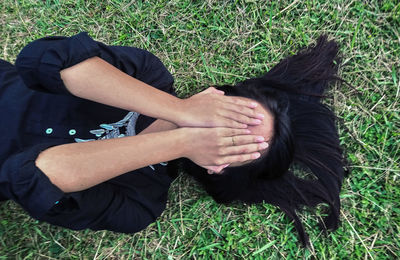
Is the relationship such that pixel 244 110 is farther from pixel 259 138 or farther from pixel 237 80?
pixel 237 80

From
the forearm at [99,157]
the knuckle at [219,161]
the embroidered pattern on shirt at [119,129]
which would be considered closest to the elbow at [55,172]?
the forearm at [99,157]

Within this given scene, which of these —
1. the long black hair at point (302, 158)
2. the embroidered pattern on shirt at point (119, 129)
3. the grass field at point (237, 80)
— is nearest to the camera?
the embroidered pattern on shirt at point (119, 129)

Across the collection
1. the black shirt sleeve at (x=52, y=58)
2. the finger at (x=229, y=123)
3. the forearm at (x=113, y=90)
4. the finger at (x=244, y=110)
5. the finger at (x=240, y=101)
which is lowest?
the finger at (x=229, y=123)

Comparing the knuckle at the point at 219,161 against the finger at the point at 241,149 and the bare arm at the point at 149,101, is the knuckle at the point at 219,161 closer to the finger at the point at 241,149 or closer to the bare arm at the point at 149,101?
the finger at the point at 241,149

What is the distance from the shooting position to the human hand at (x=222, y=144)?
1218 millimetres

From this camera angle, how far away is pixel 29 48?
114 centimetres

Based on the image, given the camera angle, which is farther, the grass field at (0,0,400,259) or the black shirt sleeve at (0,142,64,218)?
the grass field at (0,0,400,259)

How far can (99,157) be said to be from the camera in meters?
1.13

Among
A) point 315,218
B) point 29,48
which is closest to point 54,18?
point 29,48

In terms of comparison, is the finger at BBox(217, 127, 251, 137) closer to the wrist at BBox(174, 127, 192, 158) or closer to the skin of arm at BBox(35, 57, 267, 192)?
the skin of arm at BBox(35, 57, 267, 192)

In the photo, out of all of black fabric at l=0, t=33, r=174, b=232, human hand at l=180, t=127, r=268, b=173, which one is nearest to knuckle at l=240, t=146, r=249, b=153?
human hand at l=180, t=127, r=268, b=173

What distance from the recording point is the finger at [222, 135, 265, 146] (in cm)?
122

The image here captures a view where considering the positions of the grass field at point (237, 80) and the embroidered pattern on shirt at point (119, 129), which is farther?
the grass field at point (237, 80)

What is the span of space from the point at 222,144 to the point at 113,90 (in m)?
0.47
